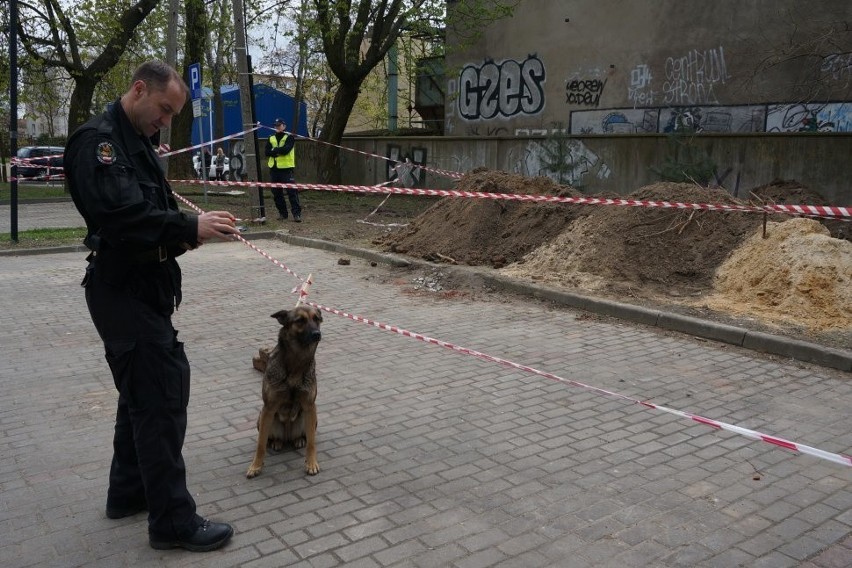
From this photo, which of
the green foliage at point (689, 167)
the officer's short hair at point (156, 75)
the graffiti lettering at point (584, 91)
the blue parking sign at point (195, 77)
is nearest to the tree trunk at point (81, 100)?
the blue parking sign at point (195, 77)

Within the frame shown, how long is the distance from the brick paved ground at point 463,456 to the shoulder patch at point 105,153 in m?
1.84

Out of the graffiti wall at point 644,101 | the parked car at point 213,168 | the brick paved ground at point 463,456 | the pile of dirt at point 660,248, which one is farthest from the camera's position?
the parked car at point 213,168

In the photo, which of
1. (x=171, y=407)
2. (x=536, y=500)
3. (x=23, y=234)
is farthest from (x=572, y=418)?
(x=23, y=234)

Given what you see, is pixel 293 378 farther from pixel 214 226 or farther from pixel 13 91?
pixel 13 91

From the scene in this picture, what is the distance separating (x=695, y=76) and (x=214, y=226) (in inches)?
789

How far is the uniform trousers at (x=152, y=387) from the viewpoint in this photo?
3246 mm

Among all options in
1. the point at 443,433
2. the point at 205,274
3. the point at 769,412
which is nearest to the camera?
the point at 443,433

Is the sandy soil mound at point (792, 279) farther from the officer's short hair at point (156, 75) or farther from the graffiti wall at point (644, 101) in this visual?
the graffiti wall at point (644, 101)

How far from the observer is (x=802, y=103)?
18.0 meters

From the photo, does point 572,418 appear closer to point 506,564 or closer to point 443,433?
point 443,433

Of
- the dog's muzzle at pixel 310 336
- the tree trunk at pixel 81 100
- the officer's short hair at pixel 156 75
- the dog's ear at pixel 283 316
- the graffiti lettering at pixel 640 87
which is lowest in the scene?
the dog's muzzle at pixel 310 336

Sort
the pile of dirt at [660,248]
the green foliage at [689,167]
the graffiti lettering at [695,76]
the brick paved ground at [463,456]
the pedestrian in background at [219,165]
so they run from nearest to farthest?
1. the brick paved ground at [463,456]
2. the pile of dirt at [660,248]
3. the green foliage at [689,167]
4. the graffiti lettering at [695,76]
5. the pedestrian in background at [219,165]

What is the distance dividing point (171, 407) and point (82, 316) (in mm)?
5785

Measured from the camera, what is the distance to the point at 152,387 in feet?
10.8
